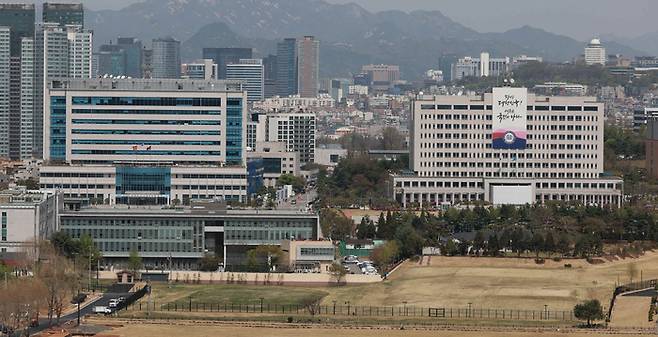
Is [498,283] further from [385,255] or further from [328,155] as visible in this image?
[328,155]

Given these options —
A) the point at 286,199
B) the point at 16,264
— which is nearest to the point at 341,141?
the point at 286,199

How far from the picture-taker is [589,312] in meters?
47.2

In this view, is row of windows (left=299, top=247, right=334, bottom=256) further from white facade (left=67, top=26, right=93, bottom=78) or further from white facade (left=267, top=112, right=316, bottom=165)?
white facade (left=67, top=26, right=93, bottom=78)

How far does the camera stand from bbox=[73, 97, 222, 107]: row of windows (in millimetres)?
74312

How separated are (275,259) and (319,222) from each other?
5.99 meters

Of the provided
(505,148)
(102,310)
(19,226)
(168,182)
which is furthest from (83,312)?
(505,148)

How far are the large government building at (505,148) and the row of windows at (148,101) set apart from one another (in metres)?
10.8

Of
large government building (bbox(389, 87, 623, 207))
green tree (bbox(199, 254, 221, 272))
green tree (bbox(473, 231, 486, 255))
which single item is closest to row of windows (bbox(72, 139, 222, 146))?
large government building (bbox(389, 87, 623, 207))

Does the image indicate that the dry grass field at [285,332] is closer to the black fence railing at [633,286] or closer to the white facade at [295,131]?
the black fence railing at [633,286]

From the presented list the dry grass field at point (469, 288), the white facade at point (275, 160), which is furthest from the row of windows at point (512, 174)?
the dry grass field at point (469, 288)

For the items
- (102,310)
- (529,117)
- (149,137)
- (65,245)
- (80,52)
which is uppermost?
(80,52)

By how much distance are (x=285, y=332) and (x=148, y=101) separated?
30305mm

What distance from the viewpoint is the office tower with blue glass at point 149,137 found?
242ft

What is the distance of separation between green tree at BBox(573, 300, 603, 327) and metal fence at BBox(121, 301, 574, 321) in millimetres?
1138
